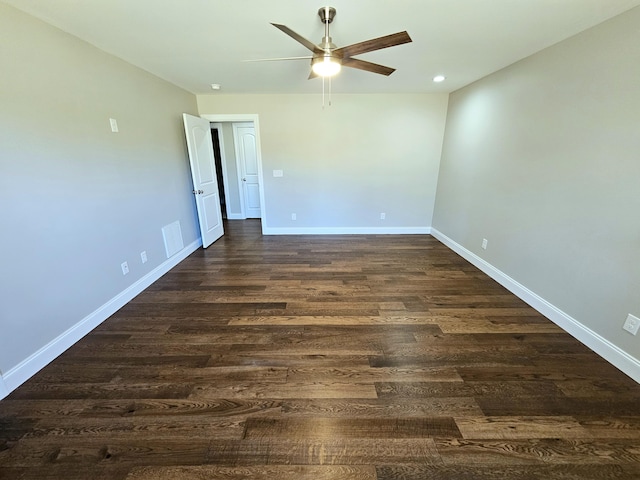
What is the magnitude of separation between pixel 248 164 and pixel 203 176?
2001 mm

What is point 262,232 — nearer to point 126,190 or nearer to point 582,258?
point 126,190

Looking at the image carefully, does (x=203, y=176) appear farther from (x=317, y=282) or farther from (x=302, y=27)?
(x=302, y=27)

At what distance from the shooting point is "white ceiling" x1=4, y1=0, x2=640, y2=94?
67.6 inches

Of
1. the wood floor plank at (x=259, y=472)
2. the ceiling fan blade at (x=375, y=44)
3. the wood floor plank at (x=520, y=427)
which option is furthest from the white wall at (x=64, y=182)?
the wood floor plank at (x=520, y=427)

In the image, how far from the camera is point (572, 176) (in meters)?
2.18

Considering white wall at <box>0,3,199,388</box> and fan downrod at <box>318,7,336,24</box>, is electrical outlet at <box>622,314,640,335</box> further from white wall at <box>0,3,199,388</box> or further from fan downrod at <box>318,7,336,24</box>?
white wall at <box>0,3,199,388</box>

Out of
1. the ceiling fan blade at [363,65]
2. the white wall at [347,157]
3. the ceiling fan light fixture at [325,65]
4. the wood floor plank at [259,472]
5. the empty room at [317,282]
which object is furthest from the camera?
the white wall at [347,157]

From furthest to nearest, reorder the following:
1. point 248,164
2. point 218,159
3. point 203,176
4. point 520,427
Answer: point 218,159 → point 248,164 → point 203,176 → point 520,427

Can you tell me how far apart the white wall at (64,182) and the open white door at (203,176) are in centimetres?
66

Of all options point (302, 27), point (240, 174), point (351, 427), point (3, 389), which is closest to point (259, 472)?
point (351, 427)

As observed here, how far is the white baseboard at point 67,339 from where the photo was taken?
66.1 inches

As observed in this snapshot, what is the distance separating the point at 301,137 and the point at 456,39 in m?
2.67

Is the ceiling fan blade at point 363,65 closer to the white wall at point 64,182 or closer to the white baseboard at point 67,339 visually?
the white wall at point 64,182

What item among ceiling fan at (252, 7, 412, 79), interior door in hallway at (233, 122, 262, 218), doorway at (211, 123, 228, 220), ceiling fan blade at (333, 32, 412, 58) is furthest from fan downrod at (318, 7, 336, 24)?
doorway at (211, 123, 228, 220)
